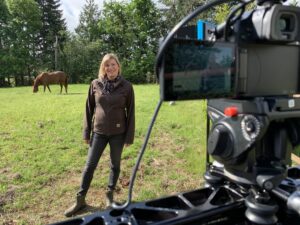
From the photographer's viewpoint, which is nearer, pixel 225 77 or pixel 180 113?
pixel 225 77

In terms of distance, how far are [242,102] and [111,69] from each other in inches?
91.8

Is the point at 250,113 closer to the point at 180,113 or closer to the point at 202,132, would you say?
the point at 202,132

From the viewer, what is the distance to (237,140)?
126cm

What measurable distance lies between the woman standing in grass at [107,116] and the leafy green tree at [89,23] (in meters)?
39.5

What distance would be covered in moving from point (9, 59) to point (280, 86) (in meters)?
40.4

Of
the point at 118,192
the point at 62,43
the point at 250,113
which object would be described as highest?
the point at 62,43

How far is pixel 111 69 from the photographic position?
3.41m

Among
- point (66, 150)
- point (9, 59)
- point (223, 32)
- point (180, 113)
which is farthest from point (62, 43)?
point (223, 32)

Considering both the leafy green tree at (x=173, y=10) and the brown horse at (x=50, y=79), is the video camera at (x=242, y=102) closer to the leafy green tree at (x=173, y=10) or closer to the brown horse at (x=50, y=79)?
the brown horse at (x=50, y=79)

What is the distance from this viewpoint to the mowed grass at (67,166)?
12.5ft

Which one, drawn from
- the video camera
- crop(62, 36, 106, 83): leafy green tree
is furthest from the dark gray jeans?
crop(62, 36, 106, 83): leafy green tree

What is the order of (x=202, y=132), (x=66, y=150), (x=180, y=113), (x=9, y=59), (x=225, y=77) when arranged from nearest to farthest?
(x=225, y=77), (x=66, y=150), (x=202, y=132), (x=180, y=113), (x=9, y=59)

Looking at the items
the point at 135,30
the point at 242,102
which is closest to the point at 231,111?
the point at 242,102

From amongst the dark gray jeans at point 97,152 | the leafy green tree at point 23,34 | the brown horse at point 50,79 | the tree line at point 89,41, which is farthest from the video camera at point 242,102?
the leafy green tree at point 23,34
